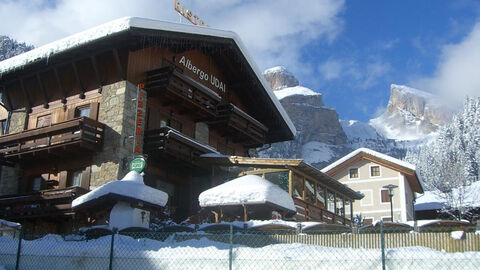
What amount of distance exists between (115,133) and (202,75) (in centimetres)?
→ 714

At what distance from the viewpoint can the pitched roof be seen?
4494 cm

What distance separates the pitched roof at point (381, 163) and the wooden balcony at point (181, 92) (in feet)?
68.3

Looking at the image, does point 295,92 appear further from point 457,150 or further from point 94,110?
point 94,110

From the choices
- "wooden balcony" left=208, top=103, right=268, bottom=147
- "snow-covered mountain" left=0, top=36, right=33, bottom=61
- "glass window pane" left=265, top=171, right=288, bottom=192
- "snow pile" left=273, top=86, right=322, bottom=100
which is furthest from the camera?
"snow pile" left=273, top=86, right=322, bottom=100

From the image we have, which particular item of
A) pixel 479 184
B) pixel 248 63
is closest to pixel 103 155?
pixel 248 63

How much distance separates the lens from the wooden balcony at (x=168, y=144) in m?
22.3

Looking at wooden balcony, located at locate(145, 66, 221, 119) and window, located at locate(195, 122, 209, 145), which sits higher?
wooden balcony, located at locate(145, 66, 221, 119)

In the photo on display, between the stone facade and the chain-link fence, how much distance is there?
19.5 ft

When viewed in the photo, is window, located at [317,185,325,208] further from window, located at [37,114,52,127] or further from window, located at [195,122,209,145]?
window, located at [37,114,52,127]

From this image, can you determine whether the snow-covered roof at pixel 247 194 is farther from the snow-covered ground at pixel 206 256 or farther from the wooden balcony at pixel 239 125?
the wooden balcony at pixel 239 125

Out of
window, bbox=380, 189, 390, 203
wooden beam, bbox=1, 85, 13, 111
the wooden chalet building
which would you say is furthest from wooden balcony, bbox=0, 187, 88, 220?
window, bbox=380, 189, 390, 203

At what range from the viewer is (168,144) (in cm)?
2250

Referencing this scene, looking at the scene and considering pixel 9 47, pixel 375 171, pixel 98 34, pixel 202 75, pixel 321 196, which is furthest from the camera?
pixel 9 47

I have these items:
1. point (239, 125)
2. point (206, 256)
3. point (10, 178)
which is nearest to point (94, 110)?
point (10, 178)
